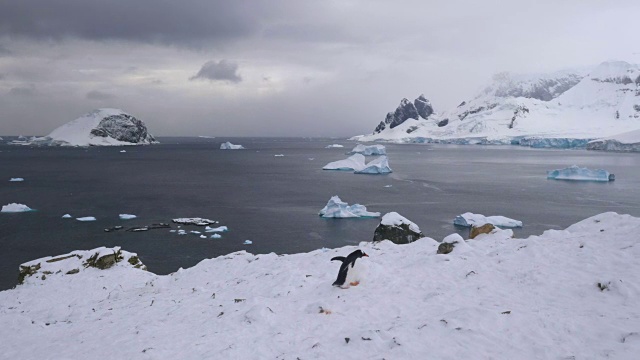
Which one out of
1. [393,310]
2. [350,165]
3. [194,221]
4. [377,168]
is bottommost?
[194,221]

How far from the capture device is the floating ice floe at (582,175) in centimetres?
6900

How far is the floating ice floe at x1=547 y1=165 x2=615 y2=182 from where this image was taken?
2717 inches

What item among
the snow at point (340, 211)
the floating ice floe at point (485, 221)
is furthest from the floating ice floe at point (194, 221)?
the floating ice floe at point (485, 221)

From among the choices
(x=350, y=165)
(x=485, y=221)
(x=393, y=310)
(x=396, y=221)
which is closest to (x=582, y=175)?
(x=350, y=165)

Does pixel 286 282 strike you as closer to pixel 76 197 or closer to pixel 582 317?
pixel 582 317

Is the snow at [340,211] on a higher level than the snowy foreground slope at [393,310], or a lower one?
lower

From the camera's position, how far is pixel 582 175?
2763 inches

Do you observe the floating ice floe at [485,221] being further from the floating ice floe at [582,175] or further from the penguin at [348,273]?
the floating ice floe at [582,175]

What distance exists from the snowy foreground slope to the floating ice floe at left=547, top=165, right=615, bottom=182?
63.8 m

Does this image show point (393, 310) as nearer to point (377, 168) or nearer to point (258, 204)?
point (258, 204)

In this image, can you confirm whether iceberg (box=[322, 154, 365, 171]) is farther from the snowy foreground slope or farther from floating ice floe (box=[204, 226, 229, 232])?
the snowy foreground slope

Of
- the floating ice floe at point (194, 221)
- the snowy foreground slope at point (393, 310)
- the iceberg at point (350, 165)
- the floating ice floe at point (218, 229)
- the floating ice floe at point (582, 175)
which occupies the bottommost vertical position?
the floating ice floe at point (218, 229)

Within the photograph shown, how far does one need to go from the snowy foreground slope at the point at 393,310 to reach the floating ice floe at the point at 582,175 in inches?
2512

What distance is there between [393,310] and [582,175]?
72675mm
